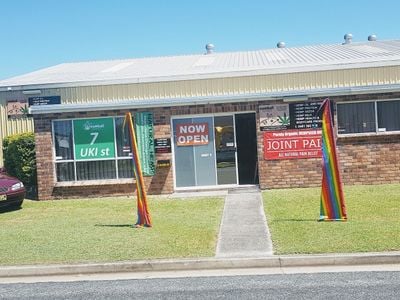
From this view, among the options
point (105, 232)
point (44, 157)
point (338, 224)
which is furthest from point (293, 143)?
point (44, 157)

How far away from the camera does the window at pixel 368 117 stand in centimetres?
1506

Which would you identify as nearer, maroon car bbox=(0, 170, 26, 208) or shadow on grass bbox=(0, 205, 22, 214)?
maroon car bbox=(0, 170, 26, 208)

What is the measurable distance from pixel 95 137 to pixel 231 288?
9848 millimetres

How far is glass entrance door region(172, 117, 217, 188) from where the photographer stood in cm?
1562

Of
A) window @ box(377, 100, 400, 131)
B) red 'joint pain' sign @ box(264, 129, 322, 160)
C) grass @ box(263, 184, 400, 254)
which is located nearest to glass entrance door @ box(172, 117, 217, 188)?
red 'joint pain' sign @ box(264, 129, 322, 160)

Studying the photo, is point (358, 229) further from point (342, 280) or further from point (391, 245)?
point (342, 280)

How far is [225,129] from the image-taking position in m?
15.6

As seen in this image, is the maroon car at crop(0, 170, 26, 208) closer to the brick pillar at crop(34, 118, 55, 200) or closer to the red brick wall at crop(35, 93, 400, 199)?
the brick pillar at crop(34, 118, 55, 200)

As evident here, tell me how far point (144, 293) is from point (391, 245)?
383 centimetres

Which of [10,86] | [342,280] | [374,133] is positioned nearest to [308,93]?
[374,133]

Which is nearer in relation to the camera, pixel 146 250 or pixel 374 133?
pixel 146 250

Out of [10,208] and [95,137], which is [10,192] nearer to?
[10,208]

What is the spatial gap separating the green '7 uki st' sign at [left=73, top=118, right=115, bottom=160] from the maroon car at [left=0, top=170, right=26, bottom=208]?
2.37m

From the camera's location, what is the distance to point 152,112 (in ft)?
50.8
